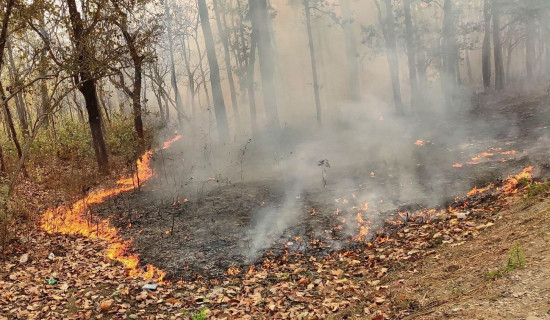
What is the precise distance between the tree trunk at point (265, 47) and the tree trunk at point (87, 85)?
8.85 m

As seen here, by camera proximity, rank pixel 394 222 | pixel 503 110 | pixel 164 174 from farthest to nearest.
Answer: pixel 503 110 < pixel 164 174 < pixel 394 222

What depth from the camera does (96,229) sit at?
358 inches

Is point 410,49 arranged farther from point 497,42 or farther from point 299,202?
point 299,202

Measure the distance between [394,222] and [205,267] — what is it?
13.9ft

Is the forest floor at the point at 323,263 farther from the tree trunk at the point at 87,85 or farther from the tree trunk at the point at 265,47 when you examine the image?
the tree trunk at the point at 265,47

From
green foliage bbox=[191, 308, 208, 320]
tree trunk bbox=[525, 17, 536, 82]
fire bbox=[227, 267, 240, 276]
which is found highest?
tree trunk bbox=[525, 17, 536, 82]

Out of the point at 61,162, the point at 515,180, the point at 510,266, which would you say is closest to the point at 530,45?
the point at 515,180

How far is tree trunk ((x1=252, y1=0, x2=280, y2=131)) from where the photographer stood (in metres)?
18.5

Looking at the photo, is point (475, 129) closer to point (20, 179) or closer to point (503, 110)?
point (503, 110)

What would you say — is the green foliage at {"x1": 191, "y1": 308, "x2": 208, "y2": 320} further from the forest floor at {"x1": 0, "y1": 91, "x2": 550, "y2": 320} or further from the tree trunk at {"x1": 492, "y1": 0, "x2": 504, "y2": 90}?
the tree trunk at {"x1": 492, "y1": 0, "x2": 504, "y2": 90}

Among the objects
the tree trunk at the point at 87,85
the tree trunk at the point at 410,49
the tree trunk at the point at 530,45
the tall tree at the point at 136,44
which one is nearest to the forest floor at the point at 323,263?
the tree trunk at the point at 87,85

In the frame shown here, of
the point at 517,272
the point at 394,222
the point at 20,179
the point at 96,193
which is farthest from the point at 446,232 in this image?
the point at 20,179

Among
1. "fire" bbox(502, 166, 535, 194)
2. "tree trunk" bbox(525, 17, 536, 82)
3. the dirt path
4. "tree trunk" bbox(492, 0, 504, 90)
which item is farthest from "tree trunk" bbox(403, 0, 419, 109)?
the dirt path

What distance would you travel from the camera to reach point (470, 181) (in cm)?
936
